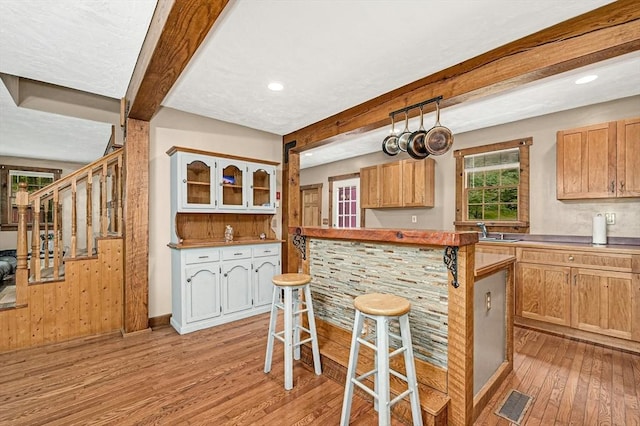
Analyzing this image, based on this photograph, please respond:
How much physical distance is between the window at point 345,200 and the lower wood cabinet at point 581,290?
3.25 m

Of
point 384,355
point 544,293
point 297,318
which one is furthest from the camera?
point 544,293

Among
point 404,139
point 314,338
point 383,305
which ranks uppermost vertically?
point 404,139

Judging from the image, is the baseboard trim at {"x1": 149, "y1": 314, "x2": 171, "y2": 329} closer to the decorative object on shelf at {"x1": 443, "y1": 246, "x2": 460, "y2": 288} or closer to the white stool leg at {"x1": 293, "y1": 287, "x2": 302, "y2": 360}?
the white stool leg at {"x1": 293, "y1": 287, "x2": 302, "y2": 360}

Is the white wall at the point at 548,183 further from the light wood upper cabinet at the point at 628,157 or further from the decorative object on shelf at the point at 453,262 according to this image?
the decorative object on shelf at the point at 453,262

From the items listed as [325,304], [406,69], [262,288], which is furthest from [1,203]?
[406,69]

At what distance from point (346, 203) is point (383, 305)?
15.7 feet

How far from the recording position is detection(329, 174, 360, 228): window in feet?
20.2

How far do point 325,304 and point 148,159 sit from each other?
8.26 ft

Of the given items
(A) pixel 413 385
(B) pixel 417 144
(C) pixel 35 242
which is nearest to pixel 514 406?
(A) pixel 413 385

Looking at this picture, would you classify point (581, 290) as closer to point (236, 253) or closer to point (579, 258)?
point (579, 258)

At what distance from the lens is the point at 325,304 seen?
8.34ft

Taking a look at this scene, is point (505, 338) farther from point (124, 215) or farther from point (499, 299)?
point (124, 215)

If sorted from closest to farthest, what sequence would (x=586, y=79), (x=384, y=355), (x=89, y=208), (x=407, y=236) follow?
(x=384, y=355) < (x=407, y=236) < (x=586, y=79) < (x=89, y=208)

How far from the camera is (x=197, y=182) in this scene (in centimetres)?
340
